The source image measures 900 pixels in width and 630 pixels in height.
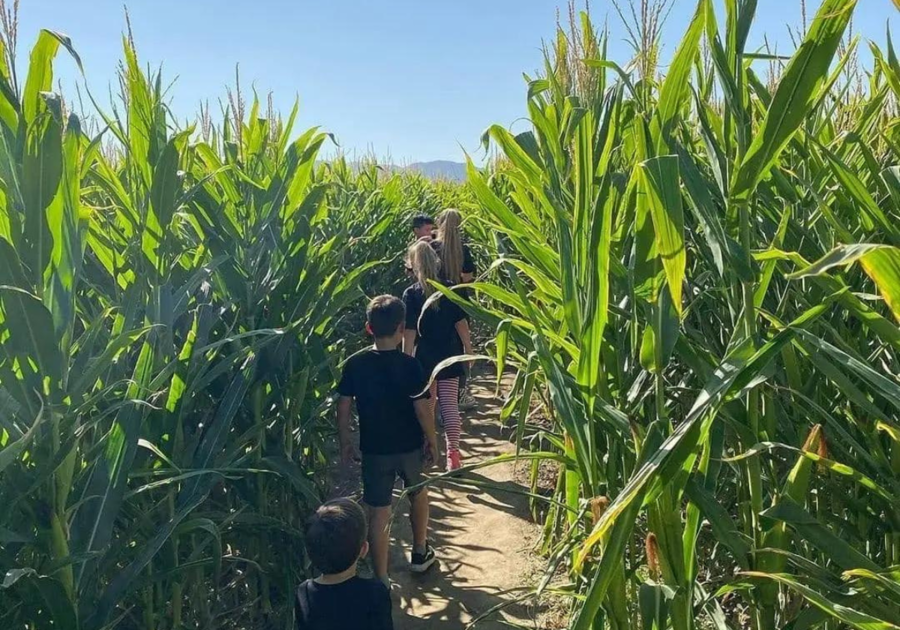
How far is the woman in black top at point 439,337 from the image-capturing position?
4004 mm

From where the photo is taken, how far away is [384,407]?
2.85 meters

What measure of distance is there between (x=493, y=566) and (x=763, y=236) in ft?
6.93

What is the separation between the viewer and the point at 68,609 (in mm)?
1372

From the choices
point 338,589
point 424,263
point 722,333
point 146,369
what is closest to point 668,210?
point 722,333

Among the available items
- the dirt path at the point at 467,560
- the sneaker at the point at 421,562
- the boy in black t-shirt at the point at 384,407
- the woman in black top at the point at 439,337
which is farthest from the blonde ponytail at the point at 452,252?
the sneaker at the point at 421,562

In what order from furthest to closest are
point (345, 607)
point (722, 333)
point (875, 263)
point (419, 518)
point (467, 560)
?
point (467, 560)
point (419, 518)
point (345, 607)
point (722, 333)
point (875, 263)

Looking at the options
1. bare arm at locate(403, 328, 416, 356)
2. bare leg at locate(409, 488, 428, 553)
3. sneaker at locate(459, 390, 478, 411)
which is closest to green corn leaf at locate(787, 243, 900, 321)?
bare leg at locate(409, 488, 428, 553)

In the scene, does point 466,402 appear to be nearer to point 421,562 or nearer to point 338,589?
point 421,562

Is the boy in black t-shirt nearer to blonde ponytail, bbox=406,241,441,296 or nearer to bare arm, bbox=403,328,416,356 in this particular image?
blonde ponytail, bbox=406,241,441,296

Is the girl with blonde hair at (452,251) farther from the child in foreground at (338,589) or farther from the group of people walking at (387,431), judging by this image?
the child in foreground at (338,589)

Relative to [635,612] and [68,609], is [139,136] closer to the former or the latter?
[68,609]

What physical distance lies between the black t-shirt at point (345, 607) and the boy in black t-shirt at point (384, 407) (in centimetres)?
94

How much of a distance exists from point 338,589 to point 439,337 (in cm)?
236

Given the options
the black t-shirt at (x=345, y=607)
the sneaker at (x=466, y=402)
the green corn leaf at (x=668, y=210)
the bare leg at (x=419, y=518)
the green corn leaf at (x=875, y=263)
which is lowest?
the bare leg at (x=419, y=518)
